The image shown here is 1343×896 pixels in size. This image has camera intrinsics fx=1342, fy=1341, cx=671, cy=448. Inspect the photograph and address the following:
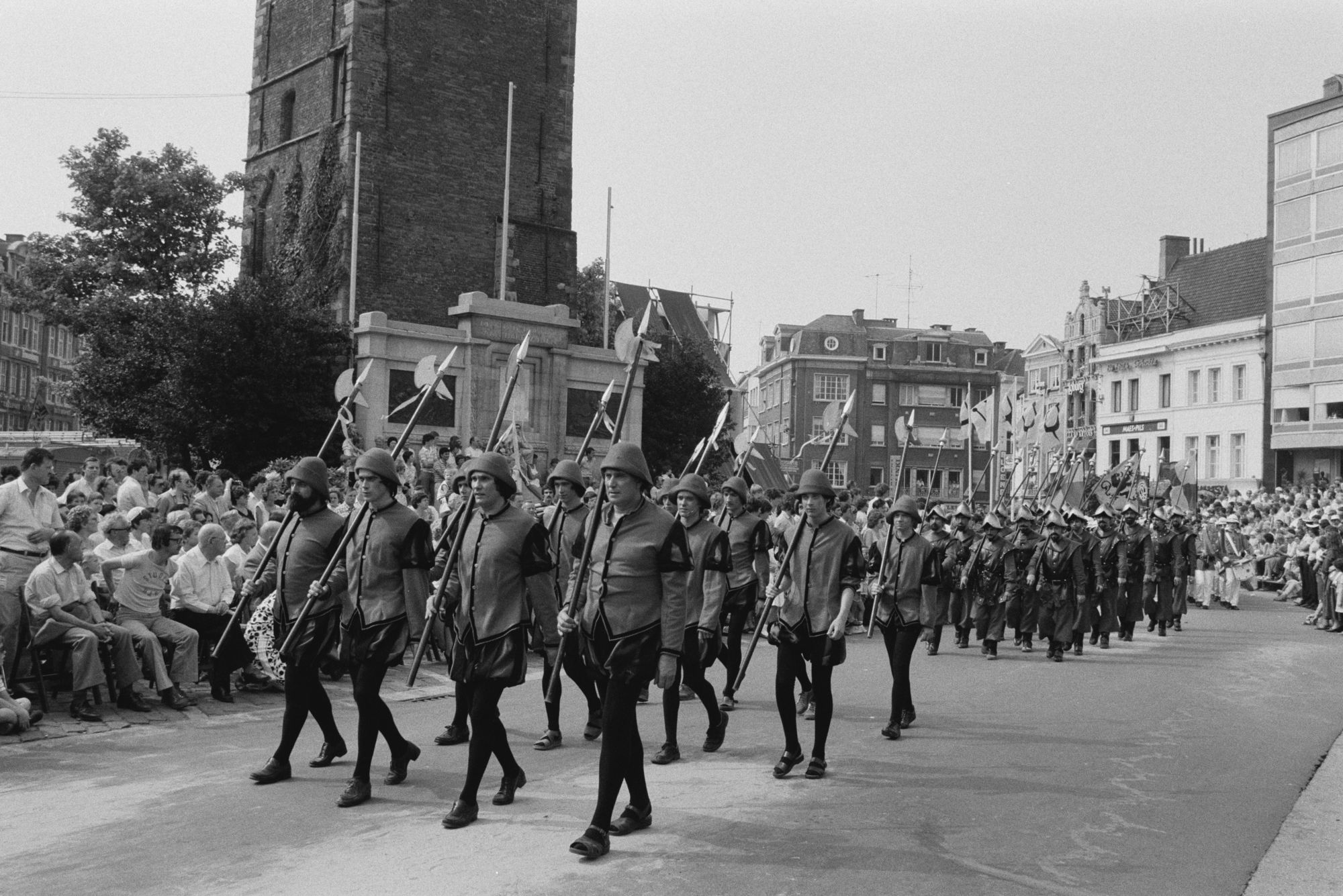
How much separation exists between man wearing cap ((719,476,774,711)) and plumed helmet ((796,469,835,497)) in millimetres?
2552

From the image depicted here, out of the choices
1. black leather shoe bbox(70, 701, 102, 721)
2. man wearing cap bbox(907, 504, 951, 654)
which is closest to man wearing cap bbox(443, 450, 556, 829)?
black leather shoe bbox(70, 701, 102, 721)

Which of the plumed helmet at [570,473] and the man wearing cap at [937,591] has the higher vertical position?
the plumed helmet at [570,473]

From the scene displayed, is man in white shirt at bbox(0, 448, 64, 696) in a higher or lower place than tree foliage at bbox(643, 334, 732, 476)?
lower

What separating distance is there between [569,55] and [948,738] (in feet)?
115

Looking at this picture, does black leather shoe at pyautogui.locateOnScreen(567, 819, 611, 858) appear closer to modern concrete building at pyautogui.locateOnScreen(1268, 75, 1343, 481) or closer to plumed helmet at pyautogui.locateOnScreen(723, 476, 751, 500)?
plumed helmet at pyautogui.locateOnScreen(723, 476, 751, 500)

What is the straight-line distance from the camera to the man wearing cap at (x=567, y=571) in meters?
8.98

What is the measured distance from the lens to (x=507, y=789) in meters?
7.39

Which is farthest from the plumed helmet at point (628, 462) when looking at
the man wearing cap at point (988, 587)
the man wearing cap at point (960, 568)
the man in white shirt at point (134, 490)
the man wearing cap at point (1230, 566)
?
the man wearing cap at point (1230, 566)

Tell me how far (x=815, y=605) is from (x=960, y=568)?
9.95 meters

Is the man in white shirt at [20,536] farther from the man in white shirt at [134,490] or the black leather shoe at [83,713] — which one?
the man in white shirt at [134,490]

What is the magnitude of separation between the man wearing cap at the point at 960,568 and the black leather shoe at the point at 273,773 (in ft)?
36.6

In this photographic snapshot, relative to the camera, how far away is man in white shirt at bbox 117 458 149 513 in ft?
48.1

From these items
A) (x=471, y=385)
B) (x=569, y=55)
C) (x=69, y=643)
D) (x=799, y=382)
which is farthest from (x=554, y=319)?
(x=799, y=382)

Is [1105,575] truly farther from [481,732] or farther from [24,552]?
[24,552]
